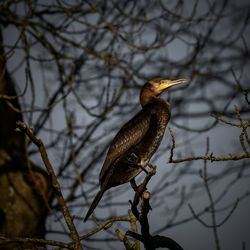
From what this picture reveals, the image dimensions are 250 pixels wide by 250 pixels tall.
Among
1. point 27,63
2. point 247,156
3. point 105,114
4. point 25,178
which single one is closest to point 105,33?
point 105,114

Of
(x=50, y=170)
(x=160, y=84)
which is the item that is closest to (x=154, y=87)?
(x=160, y=84)

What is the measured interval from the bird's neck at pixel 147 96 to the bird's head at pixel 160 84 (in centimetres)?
5

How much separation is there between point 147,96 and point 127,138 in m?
1.04

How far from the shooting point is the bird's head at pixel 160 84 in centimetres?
552

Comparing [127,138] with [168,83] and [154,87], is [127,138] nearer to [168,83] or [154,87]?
[154,87]

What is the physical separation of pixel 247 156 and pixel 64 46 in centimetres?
406

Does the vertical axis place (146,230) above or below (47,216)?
below

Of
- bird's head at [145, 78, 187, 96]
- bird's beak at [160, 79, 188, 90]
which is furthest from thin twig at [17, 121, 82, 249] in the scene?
bird's beak at [160, 79, 188, 90]

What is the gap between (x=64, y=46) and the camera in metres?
6.48

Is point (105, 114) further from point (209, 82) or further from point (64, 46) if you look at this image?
point (209, 82)

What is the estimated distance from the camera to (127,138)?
4535mm

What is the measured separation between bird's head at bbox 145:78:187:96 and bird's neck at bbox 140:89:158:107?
49 mm

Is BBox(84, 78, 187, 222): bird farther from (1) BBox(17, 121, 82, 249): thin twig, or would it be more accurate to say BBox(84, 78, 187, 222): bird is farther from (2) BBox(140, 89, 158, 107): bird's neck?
(1) BBox(17, 121, 82, 249): thin twig

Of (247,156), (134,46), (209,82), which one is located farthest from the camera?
(209,82)
